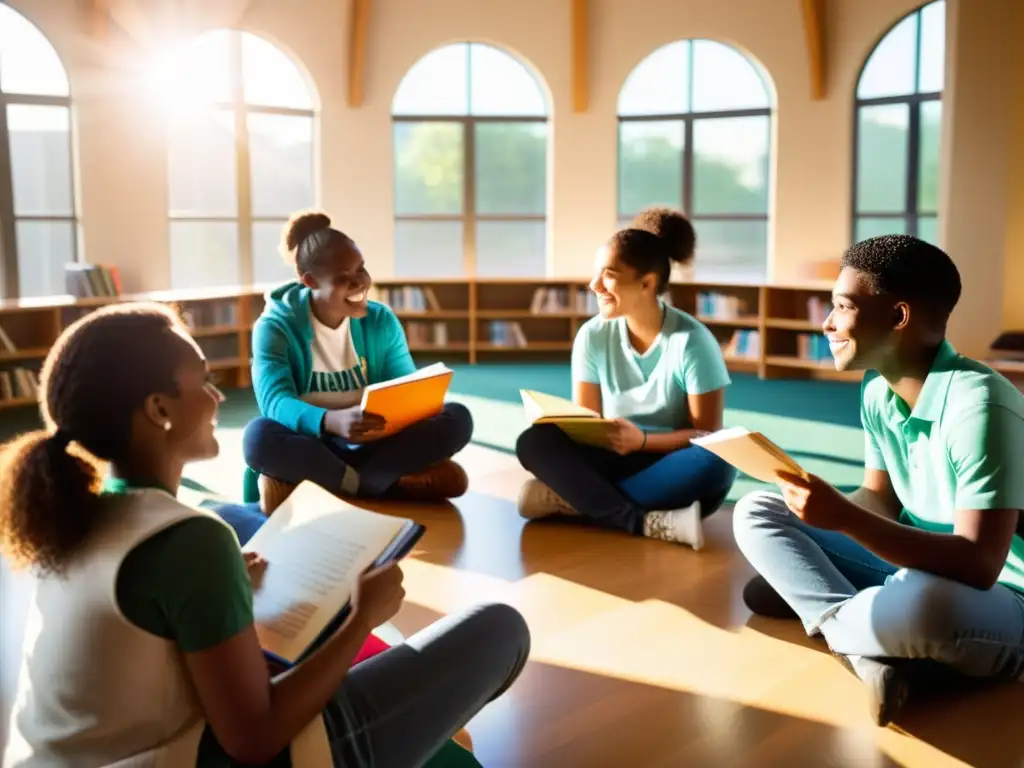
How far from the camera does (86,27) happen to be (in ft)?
25.8

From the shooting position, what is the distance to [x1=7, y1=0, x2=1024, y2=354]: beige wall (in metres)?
7.43

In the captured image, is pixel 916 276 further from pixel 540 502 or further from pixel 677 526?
pixel 540 502

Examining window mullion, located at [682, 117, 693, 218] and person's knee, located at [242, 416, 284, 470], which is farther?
window mullion, located at [682, 117, 693, 218]

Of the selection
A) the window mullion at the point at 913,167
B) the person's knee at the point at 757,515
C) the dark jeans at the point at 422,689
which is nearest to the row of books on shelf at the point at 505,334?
the window mullion at the point at 913,167

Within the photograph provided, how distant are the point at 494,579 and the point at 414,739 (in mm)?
1627

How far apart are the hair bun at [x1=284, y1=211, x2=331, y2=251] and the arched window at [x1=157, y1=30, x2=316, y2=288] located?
4836 millimetres

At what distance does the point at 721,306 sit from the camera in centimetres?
879

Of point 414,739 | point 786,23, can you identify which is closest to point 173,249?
point 786,23

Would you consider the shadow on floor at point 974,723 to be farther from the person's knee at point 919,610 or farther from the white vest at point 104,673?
the white vest at point 104,673

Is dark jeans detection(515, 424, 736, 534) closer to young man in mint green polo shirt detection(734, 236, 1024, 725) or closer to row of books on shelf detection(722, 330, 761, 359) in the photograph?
young man in mint green polo shirt detection(734, 236, 1024, 725)

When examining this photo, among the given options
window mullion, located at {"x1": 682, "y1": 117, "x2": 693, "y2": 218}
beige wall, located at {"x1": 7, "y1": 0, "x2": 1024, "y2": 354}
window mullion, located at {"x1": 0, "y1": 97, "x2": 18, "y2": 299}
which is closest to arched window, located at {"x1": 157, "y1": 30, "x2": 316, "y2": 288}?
beige wall, located at {"x1": 7, "y1": 0, "x2": 1024, "y2": 354}

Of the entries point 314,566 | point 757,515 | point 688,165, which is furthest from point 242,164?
point 314,566

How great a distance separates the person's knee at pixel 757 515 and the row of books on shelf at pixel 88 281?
19.7ft

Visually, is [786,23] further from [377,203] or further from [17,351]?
[17,351]
